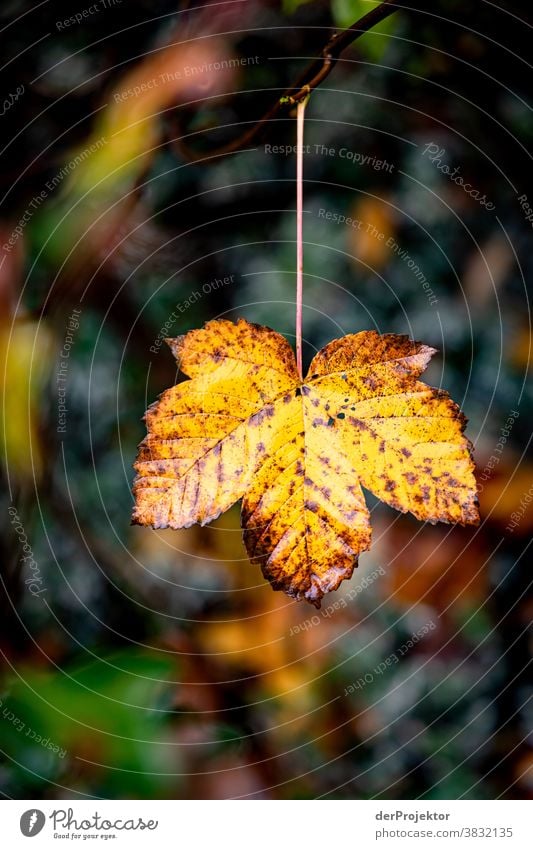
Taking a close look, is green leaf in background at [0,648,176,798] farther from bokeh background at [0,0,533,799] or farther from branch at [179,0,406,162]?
branch at [179,0,406,162]

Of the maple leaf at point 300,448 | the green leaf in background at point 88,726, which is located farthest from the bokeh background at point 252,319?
the maple leaf at point 300,448

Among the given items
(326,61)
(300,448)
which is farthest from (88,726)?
(326,61)

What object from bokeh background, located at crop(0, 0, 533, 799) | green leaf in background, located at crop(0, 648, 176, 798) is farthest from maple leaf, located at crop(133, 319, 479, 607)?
green leaf in background, located at crop(0, 648, 176, 798)

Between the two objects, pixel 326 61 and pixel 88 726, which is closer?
pixel 326 61

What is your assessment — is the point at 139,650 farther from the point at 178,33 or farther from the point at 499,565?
the point at 178,33

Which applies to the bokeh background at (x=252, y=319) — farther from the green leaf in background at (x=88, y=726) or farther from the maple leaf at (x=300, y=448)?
the maple leaf at (x=300, y=448)

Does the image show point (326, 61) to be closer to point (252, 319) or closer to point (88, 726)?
point (252, 319)
